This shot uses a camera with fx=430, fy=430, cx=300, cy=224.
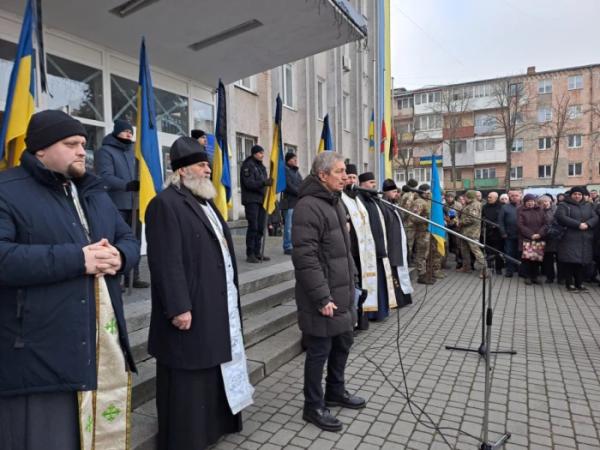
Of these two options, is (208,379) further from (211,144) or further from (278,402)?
(211,144)

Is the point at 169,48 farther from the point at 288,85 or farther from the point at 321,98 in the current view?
the point at 321,98

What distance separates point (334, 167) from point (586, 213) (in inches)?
288

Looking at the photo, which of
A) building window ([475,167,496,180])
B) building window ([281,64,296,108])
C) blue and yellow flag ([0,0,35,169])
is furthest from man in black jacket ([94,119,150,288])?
building window ([475,167,496,180])

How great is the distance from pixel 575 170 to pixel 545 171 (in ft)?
8.47

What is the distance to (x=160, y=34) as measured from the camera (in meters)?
7.03

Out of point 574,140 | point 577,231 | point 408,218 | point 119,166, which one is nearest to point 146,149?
point 119,166

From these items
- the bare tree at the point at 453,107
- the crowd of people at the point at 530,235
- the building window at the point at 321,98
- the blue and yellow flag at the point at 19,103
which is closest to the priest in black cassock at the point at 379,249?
the crowd of people at the point at 530,235

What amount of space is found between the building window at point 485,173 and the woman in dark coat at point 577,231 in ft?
136

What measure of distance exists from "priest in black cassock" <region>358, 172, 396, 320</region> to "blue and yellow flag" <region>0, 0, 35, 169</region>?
149 inches

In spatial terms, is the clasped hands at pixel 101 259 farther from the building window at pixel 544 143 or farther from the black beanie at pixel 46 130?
the building window at pixel 544 143

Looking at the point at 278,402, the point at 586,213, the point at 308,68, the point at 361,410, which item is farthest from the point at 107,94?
the point at 308,68

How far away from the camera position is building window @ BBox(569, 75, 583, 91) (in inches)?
1671

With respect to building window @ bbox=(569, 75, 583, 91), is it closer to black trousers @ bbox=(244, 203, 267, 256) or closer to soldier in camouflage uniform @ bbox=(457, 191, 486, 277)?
soldier in camouflage uniform @ bbox=(457, 191, 486, 277)

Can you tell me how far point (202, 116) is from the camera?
967cm
